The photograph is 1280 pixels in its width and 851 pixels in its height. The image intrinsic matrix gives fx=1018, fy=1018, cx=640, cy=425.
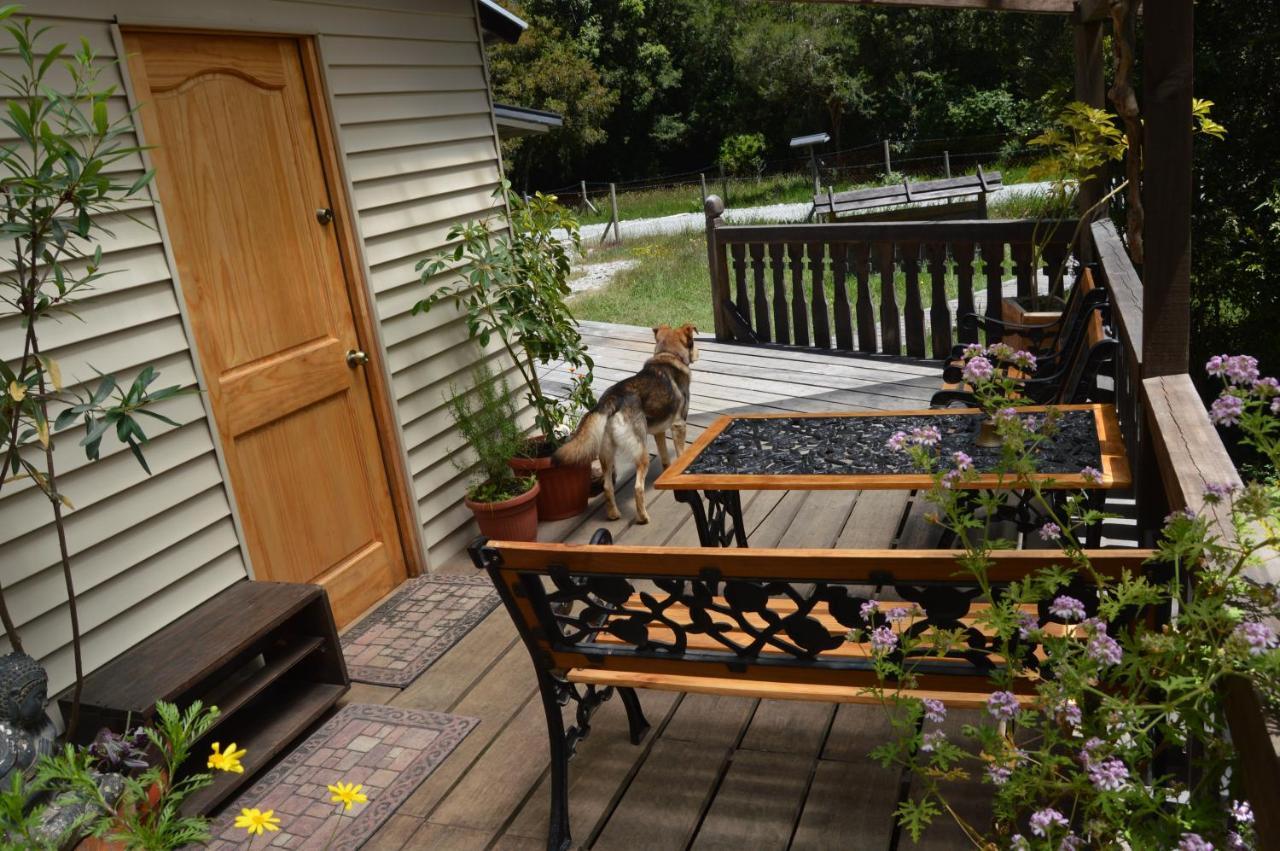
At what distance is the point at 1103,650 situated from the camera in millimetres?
1581

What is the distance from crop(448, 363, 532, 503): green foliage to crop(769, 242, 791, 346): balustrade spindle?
336 cm

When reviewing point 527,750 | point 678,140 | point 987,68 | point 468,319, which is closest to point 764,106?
point 678,140

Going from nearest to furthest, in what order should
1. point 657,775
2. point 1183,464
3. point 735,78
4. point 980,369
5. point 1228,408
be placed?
point 1228,408, point 980,369, point 1183,464, point 657,775, point 735,78

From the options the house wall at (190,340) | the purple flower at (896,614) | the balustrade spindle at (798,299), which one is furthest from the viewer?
the balustrade spindle at (798,299)

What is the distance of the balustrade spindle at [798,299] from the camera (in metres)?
7.80

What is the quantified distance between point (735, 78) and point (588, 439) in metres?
29.9

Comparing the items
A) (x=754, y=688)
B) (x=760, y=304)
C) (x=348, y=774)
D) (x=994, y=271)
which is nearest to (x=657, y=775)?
(x=754, y=688)

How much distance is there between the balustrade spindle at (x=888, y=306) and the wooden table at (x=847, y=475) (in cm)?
348

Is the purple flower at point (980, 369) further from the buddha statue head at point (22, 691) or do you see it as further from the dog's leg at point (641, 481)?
the dog's leg at point (641, 481)

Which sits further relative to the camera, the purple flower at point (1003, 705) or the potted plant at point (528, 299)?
the potted plant at point (528, 299)

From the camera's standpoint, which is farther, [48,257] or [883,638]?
[48,257]

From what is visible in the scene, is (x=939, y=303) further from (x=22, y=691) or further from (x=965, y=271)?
(x=22, y=691)

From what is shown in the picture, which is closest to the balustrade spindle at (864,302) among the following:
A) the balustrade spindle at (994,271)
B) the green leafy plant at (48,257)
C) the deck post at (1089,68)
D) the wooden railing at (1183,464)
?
the balustrade spindle at (994,271)

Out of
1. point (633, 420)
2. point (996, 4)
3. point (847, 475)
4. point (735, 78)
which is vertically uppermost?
point (735, 78)
